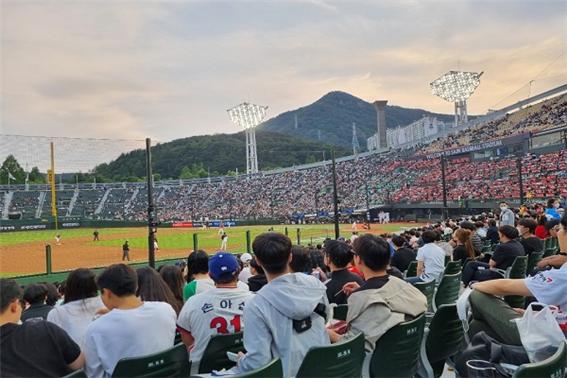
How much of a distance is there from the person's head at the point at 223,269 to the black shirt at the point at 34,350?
3.96 feet

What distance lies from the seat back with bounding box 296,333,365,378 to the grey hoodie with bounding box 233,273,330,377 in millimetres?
299

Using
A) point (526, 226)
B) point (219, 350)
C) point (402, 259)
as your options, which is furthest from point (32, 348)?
point (526, 226)

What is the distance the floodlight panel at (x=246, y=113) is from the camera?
87562mm

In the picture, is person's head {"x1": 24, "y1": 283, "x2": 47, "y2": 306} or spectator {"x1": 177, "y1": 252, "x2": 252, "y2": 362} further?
person's head {"x1": 24, "y1": 283, "x2": 47, "y2": 306}

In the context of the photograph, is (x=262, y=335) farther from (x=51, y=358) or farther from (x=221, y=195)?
(x=221, y=195)

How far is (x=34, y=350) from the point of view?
3.33 meters

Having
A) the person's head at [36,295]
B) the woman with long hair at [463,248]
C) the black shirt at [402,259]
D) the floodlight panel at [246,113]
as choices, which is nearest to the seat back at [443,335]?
the person's head at [36,295]

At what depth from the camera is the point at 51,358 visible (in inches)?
132

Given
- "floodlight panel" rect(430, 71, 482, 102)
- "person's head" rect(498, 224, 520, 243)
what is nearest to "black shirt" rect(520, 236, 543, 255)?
"person's head" rect(498, 224, 520, 243)

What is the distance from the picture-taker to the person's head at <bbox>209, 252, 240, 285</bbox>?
4109mm

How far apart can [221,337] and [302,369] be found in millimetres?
956

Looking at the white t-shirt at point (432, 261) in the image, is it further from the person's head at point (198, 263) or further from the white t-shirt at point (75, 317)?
the white t-shirt at point (75, 317)

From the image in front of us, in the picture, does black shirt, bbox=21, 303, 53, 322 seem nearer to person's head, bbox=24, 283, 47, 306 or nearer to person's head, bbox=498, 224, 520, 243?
person's head, bbox=24, 283, 47, 306

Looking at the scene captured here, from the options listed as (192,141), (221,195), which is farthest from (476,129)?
(192,141)
